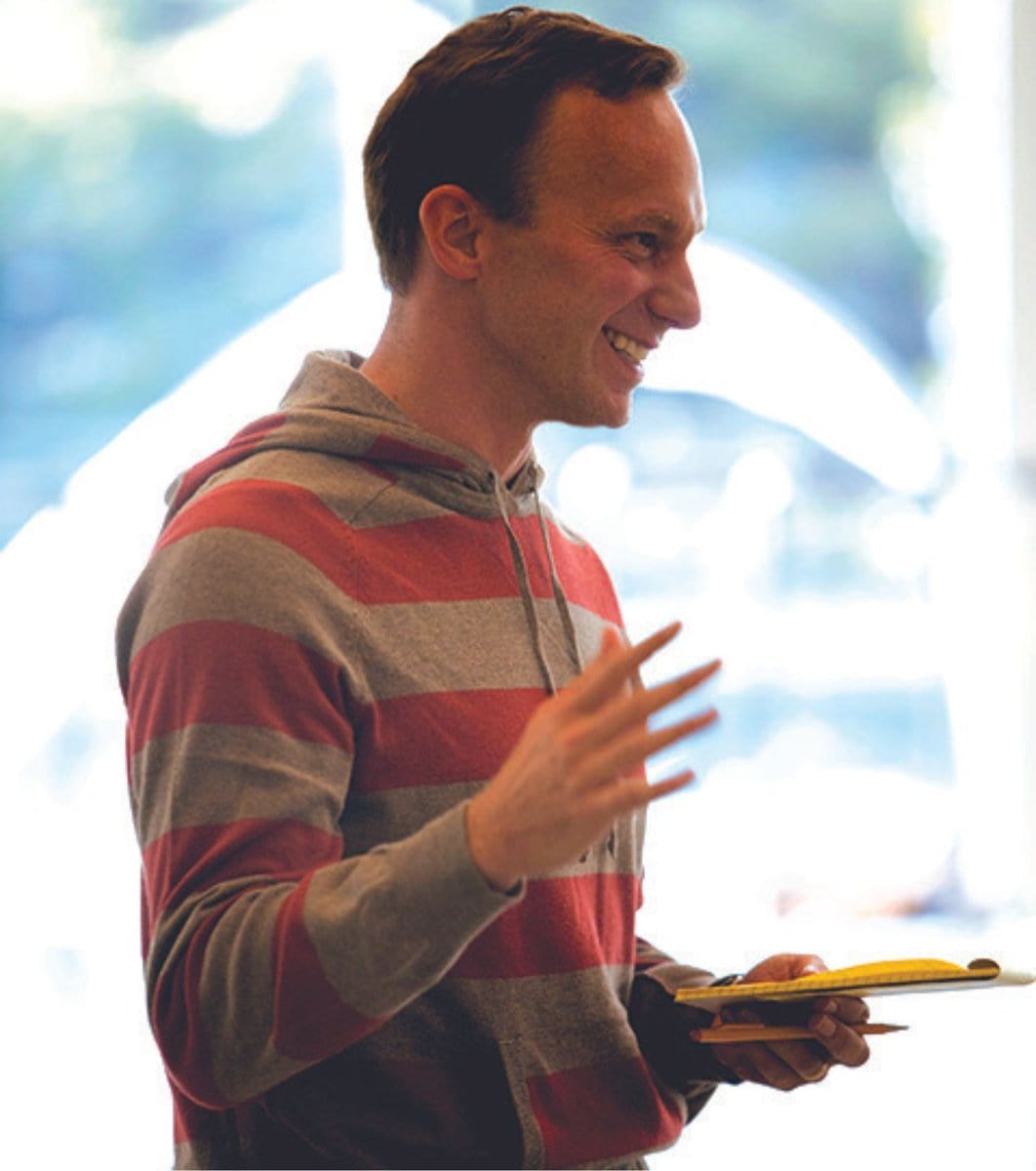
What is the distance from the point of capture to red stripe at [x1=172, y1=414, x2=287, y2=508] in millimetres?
1376

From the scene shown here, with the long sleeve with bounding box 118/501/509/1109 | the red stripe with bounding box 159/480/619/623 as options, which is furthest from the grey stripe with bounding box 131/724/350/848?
the red stripe with bounding box 159/480/619/623

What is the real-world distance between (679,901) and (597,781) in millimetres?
2170

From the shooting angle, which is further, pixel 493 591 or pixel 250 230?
pixel 250 230

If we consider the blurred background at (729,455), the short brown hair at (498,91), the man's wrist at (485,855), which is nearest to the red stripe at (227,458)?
the short brown hair at (498,91)

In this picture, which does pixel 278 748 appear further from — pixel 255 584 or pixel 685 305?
pixel 685 305

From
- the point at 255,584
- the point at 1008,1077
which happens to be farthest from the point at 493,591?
the point at 1008,1077

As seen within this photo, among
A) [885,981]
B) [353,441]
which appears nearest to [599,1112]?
[885,981]

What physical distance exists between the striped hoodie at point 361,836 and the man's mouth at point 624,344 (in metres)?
0.16

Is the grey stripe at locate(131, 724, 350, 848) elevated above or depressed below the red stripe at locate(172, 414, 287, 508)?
below

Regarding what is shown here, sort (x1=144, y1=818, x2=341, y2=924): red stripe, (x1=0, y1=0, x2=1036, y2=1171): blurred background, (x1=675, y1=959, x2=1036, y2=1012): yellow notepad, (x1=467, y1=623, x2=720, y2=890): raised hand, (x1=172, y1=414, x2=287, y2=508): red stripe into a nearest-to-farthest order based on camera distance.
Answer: (x1=467, y1=623, x2=720, y2=890): raised hand, (x1=144, y1=818, x2=341, y2=924): red stripe, (x1=675, y1=959, x2=1036, y2=1012): yellow notepad, (x1=172, y1=414, x2=287, y2=508): red stripe, (x1=0, y1=0, x2=1036, y2=1171): blurred background

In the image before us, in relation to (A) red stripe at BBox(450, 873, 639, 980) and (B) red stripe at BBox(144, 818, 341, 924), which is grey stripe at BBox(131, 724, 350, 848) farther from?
(A) red stripe at BBox(450, 873, 639, 980)

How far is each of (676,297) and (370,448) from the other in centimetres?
31

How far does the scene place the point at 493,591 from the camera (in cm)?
142

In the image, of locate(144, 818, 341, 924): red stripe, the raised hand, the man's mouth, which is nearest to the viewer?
the raised hand
